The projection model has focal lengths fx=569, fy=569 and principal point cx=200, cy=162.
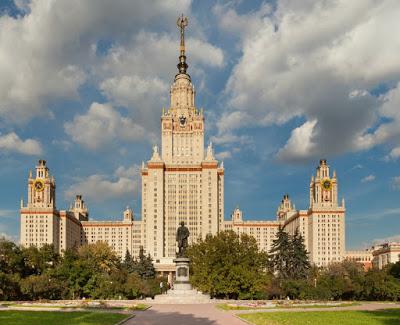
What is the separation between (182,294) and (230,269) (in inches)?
554

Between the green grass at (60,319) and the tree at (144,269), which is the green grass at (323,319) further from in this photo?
the tree at (144,269)

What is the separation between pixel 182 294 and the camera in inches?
2680

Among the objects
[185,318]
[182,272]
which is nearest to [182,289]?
[182,272]

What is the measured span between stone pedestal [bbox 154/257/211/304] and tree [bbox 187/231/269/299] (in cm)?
881

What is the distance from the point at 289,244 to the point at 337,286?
25042mm

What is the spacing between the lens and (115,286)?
82750mm

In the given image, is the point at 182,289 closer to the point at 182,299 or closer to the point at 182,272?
the point at 182,272

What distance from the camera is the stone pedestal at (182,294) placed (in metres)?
64.9

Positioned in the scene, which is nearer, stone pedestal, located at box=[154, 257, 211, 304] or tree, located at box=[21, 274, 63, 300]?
stone pedestal, located at box=[154, 257, 211, 304]

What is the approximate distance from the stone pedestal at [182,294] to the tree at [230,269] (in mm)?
8807

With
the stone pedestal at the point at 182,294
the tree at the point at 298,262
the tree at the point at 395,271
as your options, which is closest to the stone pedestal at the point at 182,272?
the stone pedestal at the point at 182,294

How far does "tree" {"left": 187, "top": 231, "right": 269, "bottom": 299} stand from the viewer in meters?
80.2

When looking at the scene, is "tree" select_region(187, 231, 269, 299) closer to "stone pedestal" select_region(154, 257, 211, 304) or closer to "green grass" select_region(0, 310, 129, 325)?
"stone pedestal" select_region(154, 257, 211, 304)

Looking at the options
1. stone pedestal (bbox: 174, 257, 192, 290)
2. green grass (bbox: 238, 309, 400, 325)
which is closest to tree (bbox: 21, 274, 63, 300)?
stone pedestal (bbox: 174, 257, 192, 290)
